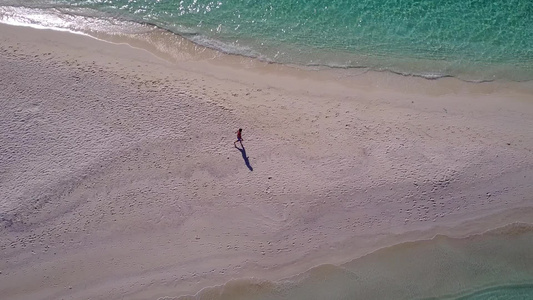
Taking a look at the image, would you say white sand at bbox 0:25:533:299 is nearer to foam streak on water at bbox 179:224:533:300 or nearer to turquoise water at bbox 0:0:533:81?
foam streak on water at bbox 179:224:533:300

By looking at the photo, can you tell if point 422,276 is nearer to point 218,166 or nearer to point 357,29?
point 218,166

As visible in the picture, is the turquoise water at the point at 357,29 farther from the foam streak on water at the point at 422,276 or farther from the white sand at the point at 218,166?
the foam streak on water at the point at 422,276

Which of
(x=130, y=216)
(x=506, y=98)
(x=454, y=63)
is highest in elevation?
(x=454, y=63)

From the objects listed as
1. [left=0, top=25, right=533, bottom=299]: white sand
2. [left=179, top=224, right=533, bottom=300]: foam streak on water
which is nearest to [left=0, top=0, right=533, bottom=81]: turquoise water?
[left=0, top=25, right=533, bottom=299]: white sand

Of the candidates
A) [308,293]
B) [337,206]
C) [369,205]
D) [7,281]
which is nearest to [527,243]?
[369,205]

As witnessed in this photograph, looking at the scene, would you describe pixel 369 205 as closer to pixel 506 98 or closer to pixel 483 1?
pixel 506 98

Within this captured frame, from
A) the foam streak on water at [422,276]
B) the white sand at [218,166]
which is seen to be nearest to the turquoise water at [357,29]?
the white sand at [218,166]
